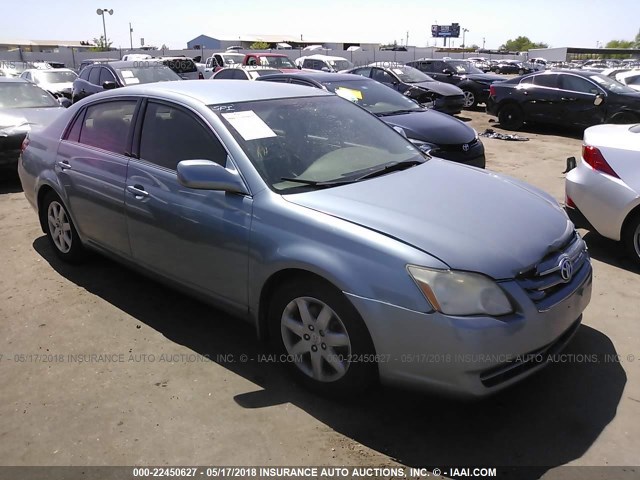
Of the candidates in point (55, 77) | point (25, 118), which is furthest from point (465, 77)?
point (25, 118)

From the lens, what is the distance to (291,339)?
10.2ft

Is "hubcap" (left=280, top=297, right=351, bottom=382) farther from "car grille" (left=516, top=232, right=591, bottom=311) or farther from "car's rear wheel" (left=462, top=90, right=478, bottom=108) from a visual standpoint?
"car's rear wheel" (left=462, top=90, right=478, bottom=108)

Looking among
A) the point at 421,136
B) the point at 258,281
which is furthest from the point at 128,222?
the point at 421,136

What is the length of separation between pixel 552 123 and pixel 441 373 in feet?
40.3

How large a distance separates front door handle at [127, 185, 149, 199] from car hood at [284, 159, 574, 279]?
123 cm

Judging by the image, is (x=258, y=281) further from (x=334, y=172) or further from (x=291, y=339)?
(x=334, y=172)

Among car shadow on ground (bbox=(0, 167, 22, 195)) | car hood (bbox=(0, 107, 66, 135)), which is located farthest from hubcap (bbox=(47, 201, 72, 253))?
car hood (bbox=(0, 107, 66, 135))

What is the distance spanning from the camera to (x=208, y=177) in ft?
10.2

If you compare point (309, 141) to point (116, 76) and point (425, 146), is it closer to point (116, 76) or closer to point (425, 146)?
point (425, 146)

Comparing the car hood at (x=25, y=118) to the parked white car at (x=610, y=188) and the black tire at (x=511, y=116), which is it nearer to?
the parked white car at (x=610, y=188)

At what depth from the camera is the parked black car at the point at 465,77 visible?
18.1 meters

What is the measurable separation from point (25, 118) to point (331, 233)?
7.56 metres

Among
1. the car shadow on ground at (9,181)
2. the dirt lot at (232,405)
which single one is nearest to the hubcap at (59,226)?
the dirt lot at (232,405)

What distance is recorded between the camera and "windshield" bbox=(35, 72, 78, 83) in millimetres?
16688
